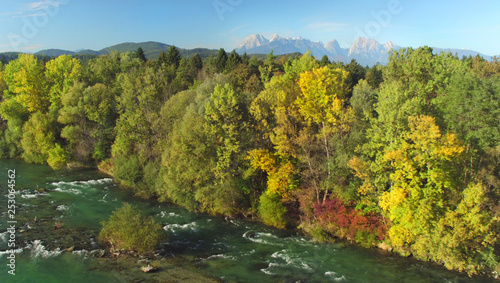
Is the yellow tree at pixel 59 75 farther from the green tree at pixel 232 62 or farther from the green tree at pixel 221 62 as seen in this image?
the green tree at pixel 232 62

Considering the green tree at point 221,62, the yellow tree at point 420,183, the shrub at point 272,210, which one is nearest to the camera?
the yellow tree at point 420,183

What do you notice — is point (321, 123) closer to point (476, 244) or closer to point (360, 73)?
point (476, 244)

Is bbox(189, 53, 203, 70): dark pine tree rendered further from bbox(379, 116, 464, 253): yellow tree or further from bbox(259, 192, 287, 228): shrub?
bbox(379, 116, 464, 253): yellow tree

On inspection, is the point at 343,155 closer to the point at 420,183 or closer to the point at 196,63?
the point at 420,183

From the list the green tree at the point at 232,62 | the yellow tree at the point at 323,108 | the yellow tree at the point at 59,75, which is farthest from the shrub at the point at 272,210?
the yellow tree at the point at 59,75

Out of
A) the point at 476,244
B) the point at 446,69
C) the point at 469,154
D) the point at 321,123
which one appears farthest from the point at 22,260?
the point at 446,69

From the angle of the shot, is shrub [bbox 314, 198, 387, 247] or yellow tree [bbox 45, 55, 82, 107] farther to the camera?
yellow tree [bbox 45, 55, 82, 107]

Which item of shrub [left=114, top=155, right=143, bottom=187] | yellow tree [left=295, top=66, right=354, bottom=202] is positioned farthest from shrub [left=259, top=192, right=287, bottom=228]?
shrub [left=114, top=155, right=143, bottom=187]
